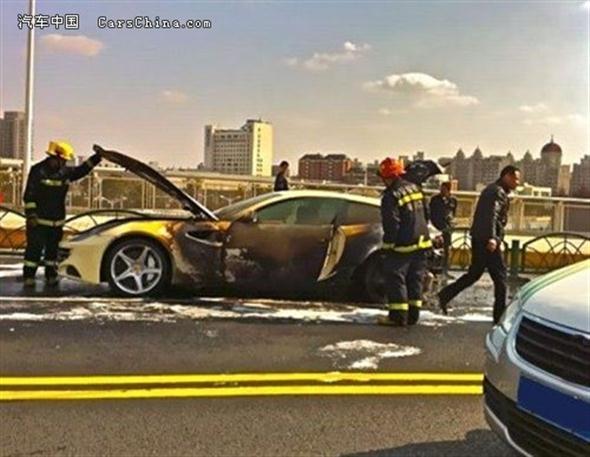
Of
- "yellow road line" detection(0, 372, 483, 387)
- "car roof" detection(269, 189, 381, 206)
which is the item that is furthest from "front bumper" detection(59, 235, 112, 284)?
"yellow road line" detection(0, 372, 483, 387)

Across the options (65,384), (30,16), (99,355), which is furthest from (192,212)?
(30,16)

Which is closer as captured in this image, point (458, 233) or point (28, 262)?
point (28, 262)

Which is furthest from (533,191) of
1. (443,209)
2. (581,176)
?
(581,176)

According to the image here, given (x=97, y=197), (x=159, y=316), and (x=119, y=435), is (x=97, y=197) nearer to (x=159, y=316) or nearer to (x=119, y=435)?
(x=159, y=316)

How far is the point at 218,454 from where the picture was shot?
3.46 metres

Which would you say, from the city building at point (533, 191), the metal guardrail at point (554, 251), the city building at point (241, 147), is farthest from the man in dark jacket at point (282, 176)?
the city building at point (241, 147)

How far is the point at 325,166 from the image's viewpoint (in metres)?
24.3

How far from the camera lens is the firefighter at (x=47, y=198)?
8031 mm

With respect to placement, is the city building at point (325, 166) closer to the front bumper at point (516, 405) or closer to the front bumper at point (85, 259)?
the front bumper at point (85, 259)

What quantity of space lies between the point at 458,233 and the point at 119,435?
8298 mm

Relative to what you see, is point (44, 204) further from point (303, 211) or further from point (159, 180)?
point (303, 211)

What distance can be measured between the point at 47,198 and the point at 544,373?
679 cm

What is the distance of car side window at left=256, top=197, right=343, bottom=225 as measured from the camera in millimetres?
7426

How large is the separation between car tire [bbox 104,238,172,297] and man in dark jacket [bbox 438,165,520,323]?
321cm
